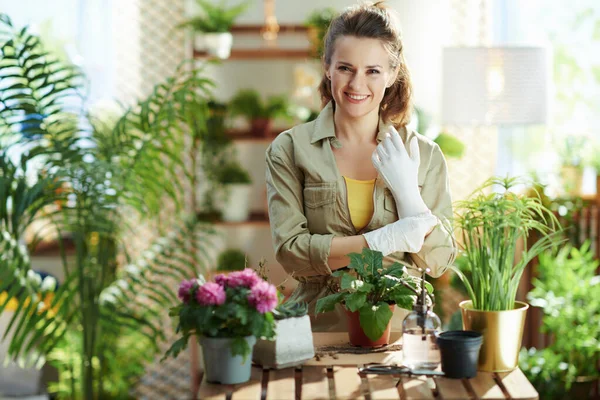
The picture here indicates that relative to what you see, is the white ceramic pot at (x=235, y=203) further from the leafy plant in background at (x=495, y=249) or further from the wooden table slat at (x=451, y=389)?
the wooden table slat at (x=451, y=389)

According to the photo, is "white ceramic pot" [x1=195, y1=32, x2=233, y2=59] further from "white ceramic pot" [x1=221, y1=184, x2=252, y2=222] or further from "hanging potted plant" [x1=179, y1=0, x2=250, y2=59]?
"white ceramic pot" [x1=221, y1=184, x2=252, y2=222]

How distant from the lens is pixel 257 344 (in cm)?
161

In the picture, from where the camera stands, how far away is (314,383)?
1528 mm

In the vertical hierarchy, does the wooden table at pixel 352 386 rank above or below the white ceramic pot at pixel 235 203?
below

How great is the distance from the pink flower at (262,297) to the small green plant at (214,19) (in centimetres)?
336

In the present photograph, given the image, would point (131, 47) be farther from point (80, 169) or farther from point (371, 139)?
point (371, 139)

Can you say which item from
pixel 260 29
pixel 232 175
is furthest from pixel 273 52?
pixel 232 175

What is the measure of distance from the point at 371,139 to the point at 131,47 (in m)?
3.36

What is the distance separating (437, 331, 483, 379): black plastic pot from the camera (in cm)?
151

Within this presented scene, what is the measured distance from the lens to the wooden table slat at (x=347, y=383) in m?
1.47

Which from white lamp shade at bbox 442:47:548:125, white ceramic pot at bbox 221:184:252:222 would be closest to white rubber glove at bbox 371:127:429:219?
white lamp shade at bbox 442:47:548:125

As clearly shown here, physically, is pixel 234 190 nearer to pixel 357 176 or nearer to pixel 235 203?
pixel 235 203

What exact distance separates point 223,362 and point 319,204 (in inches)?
22.7

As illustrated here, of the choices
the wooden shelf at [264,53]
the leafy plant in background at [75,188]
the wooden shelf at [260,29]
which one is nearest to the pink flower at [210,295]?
the leafy plant in background at [75,188]
